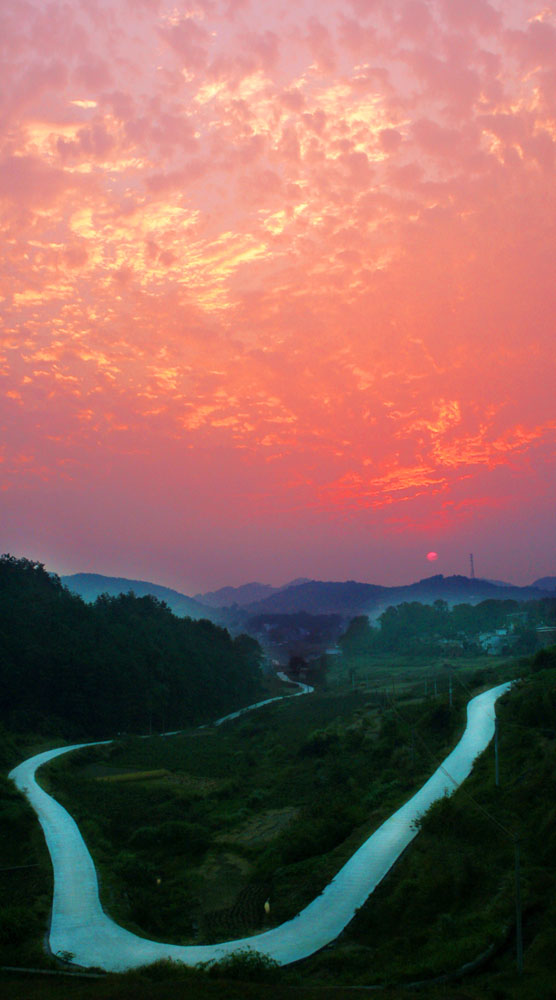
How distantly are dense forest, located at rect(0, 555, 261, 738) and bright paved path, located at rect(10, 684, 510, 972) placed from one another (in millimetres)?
31856

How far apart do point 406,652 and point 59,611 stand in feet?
203

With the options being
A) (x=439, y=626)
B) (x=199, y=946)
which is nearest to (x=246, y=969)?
(x=199, y=946)

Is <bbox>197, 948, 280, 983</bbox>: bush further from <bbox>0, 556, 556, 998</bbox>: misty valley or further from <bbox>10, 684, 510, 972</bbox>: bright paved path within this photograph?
<bbox>10, 684, 510, 972</bbox>: bright paved path

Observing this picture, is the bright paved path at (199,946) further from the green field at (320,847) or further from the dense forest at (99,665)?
the dense forest at (99,665)

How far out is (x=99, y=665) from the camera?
64375mm

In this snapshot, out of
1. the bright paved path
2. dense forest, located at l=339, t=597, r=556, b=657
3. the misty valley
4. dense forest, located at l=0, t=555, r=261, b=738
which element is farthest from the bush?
dense forest, located at l=339, t=597, r=556, b=657

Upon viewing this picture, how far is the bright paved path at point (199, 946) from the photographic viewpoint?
1590 cm

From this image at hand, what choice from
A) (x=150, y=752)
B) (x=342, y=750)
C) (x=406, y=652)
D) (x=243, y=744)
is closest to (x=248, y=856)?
(x=342, y=750)

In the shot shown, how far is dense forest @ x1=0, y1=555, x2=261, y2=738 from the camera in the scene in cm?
5947

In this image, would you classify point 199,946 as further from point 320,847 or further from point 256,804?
point 256,804

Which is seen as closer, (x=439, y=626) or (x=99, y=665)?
(x=99, y=665)

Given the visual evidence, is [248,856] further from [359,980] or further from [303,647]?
[303,647]

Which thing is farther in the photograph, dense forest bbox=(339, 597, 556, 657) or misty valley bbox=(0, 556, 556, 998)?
dense forest bbox=(339, 597, 556, 657)

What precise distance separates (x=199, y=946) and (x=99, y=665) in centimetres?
5008
